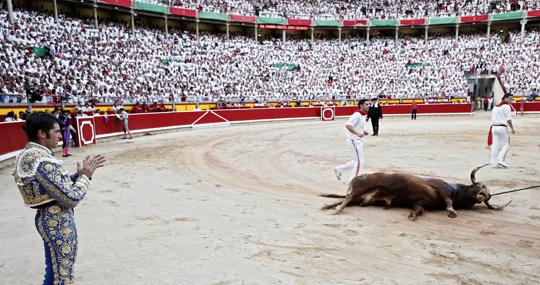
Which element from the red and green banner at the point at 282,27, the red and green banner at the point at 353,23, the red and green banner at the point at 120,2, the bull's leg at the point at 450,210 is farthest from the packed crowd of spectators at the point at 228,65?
the bull's leg at the point at 450,210

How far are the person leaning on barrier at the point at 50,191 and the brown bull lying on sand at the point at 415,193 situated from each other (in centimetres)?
346

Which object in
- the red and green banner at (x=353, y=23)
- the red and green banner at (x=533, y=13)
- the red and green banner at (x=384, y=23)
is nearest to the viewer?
the red and green banner at (x=533, y=13)

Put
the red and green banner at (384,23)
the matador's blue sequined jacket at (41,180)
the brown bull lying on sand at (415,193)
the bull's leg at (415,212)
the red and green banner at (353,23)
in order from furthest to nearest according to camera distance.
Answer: the red and green banner at (353,23)
the red and green banner at (384,23)
the brown bull lying on sand at (415,193)
the bull's leg at (415,212)
the matador's blue sequined jacket at (41,180)

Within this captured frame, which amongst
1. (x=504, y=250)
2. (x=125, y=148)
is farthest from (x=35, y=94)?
(x=504, y=250)

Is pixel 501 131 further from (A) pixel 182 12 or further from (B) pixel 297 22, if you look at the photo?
(B) pixel 297 22

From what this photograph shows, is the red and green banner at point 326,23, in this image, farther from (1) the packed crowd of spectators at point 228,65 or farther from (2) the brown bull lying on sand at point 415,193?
(2) the brown bull lying on sand at point 415,193

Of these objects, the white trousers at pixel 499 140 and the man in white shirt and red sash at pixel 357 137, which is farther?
the white trousers at pixel 499 140

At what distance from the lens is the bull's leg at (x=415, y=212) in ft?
15.0

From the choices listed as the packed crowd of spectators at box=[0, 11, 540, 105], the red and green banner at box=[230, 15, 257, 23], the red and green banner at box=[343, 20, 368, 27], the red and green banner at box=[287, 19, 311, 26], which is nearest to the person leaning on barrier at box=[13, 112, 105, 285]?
the packed crowd of spectators at box=[0, 11, 540, 105]

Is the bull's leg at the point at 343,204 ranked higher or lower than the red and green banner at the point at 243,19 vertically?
lower

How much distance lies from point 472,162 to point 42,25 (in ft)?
92.0

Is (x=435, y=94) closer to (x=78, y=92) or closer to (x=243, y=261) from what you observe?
(x=78, y=92)

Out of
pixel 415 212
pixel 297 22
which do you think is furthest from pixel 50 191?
pixel 297 22

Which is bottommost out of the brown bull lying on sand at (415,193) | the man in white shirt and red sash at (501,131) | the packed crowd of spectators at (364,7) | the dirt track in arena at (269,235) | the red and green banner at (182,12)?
the dirt track in arena at (269,235)
